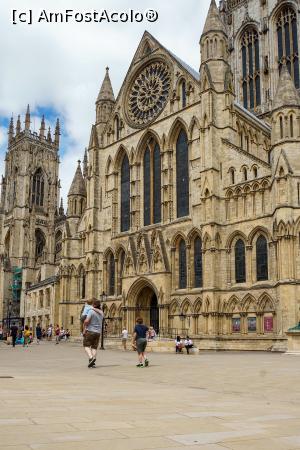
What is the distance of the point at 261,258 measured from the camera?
32938mm

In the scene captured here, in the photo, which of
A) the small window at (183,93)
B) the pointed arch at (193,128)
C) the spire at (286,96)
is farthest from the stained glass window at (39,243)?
the spire at (286,96)

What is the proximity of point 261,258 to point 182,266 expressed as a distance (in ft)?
23.3

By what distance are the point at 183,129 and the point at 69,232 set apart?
15.9 metres

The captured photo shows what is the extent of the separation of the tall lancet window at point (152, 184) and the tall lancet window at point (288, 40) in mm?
21261

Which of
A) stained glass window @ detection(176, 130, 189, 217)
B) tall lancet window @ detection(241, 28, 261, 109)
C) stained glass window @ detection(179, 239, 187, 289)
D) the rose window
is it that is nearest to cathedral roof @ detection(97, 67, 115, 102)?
the rose window

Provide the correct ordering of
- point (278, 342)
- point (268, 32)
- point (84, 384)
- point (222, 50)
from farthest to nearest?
1. point (268, 32)
2. point (222, 50)
3. point (278, 342)
4. point (84, 384)

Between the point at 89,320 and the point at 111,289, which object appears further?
the point at 111,289

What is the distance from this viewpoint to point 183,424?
5.73 meters

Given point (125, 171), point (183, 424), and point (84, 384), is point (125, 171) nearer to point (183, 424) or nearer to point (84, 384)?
point (84, 384)

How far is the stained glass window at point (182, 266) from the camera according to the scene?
3772 centimetres

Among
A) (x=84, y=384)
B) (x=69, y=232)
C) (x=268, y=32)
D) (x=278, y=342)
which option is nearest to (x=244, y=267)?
(x=278, y=342)

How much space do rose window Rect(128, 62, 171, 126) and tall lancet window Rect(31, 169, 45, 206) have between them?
2037 inches

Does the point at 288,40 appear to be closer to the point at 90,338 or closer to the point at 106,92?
the point at 106,92

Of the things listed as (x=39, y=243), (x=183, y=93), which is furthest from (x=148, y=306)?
(x=39, y=243)
